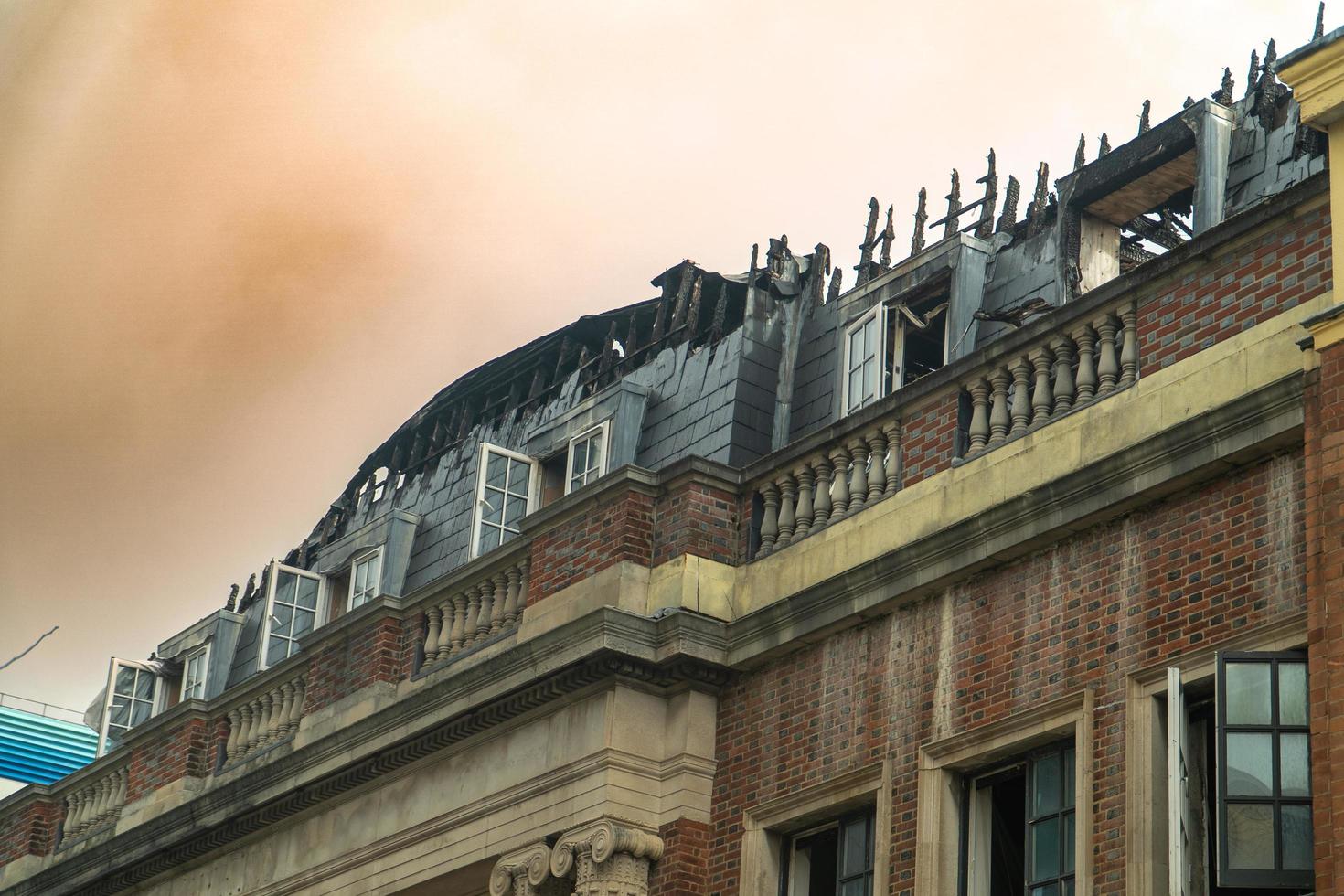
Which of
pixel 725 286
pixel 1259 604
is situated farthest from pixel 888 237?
pixel 1259 604

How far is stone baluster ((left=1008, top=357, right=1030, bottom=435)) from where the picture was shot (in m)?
16.1

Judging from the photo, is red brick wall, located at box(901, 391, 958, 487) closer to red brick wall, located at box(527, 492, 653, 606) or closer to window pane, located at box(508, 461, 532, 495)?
red brick wall, located at box(527, 492, 653, 606)

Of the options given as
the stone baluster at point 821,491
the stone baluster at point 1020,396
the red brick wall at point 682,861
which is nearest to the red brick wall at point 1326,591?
the stone baluster at point 1020,396

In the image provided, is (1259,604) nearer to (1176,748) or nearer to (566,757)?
(1176,748)

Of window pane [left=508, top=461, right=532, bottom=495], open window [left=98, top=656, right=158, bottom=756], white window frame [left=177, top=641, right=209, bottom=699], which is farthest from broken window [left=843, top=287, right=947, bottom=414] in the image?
open window [left=98, top=656, right=158, bottom=756]

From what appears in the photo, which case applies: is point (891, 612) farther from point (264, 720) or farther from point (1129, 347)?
point (264, 720)

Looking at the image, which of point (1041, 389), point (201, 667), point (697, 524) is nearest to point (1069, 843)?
point (1041, 389)

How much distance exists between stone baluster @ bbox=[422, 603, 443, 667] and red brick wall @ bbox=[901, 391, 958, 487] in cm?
558

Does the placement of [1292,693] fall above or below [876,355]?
below

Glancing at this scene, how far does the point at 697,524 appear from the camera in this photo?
1827 centimetres

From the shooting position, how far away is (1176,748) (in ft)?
43.4

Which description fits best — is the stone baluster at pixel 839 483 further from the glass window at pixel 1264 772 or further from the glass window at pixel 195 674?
the glass window at pixel 195 674

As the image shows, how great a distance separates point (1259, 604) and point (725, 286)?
11.2 m

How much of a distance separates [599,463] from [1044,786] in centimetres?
934
